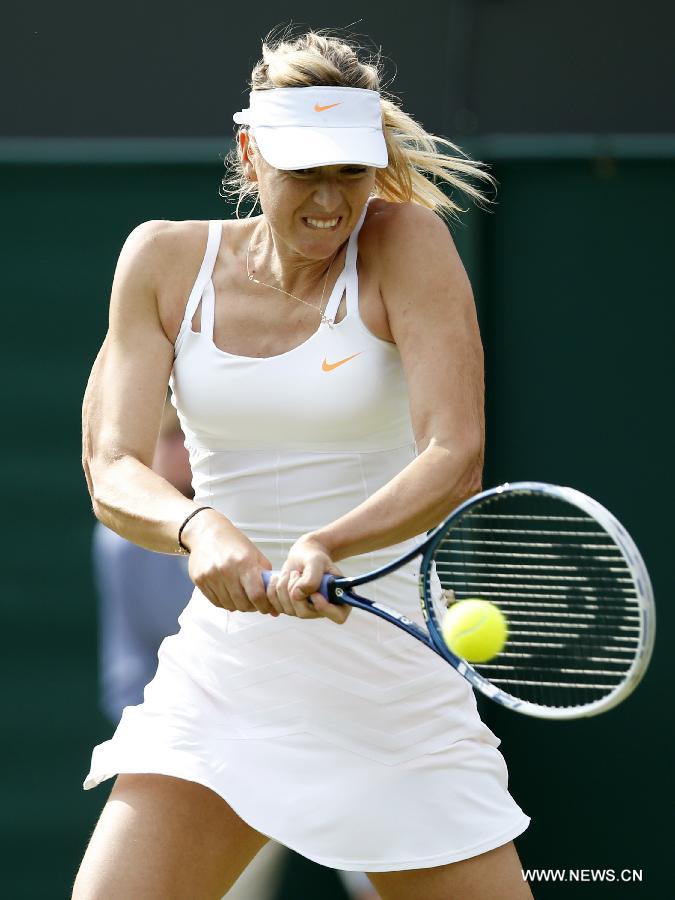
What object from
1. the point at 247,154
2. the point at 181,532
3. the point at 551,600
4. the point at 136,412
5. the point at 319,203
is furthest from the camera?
the point at 551,600

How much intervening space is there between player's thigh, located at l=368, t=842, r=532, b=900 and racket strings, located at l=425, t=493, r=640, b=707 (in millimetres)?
275

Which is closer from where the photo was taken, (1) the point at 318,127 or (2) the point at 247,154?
(1) the point at 318,127

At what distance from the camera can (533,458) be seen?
429 centimetres

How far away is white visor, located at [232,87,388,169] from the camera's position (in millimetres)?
2439

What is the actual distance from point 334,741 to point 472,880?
0.30m

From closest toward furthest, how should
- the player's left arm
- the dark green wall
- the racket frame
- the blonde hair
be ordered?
1. the racket frame
2. the player's left arm
3. the blonde hair
4. the dark green wall

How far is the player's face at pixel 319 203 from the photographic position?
2479 mm

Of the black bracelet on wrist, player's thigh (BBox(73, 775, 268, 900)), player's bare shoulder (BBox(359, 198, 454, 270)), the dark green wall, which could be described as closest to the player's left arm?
player's bare shoulder (BBox(359, 198, 454, 270))

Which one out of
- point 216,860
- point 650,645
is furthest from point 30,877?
point 650,645

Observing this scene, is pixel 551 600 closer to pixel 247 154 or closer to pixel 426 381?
pixel 426 381

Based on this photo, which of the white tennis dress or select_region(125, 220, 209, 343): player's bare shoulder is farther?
select_region(125, 220, 209, 343): player's bare shoulder

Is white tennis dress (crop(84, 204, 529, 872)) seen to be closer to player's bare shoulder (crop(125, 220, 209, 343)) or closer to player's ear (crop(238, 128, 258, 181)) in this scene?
player's bare shoulder (crop(125, 220, 209, 343))

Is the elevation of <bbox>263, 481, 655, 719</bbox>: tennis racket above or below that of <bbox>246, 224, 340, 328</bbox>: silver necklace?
below

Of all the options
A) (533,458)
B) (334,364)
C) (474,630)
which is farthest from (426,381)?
(533,458)
